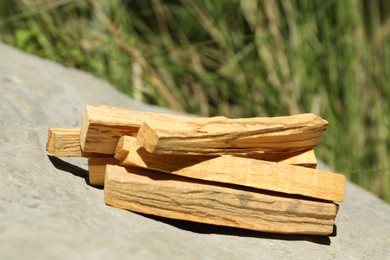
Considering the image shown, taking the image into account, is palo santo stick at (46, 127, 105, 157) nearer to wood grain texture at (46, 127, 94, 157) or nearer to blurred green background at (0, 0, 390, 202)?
wood grain texture at (46, 127, 94, 157)

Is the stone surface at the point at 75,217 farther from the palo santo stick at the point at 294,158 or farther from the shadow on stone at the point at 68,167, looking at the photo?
the palo santo stick at the point at 294,158

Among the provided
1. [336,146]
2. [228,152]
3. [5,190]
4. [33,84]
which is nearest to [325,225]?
[228,152]

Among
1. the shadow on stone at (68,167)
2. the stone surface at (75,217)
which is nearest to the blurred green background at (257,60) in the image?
the stone surface at (75,217)

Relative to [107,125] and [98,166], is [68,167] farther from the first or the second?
[107,125]

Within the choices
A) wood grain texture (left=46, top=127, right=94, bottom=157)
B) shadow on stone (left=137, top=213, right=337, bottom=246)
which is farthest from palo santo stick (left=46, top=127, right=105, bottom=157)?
shadow on stone (left=137, top=213, right=337, bottom=246)

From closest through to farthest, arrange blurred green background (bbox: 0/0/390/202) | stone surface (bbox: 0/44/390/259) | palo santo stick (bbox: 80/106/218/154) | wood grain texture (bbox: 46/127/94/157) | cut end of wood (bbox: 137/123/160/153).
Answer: stone surface (bbox: 0/44/390/259) < cut end of wood (bbox: 137/123/160/153) < palo santo stick (bbox: 80/106/218/154) < wood grain texture (bbox: 46/127/94/157) < blurred green background (bbox: 0/0/390/202)

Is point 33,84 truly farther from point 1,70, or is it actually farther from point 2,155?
point 2,155
